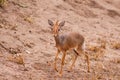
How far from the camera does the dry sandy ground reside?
10.7m

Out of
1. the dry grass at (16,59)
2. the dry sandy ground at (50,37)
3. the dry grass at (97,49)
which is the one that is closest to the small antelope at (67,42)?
the dry sandy ground at (50,37)

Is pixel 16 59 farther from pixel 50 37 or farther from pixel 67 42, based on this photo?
pixel 50 37

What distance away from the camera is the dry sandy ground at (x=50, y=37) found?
10672 mm

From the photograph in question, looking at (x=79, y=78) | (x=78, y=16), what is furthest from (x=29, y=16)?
(x=79, y=78)

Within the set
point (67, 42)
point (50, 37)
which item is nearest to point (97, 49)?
point (50, 37)

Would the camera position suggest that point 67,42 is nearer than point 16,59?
Yes

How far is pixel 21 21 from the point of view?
14156mm

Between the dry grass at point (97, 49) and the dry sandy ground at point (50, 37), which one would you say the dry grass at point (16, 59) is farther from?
the dry grass at point (97, 49)

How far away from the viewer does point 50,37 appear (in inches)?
543

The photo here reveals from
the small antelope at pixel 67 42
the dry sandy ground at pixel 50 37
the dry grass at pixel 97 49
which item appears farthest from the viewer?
the dry grass at pixel 97 49

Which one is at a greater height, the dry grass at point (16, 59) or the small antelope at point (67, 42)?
the small antelope at point (67, 42)

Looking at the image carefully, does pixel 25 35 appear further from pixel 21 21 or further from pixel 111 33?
pixel 111 33

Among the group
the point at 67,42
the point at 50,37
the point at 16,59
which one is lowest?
the point at 50,37

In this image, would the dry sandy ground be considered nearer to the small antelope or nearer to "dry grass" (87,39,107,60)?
"dry grass" (87,39,107,60)
